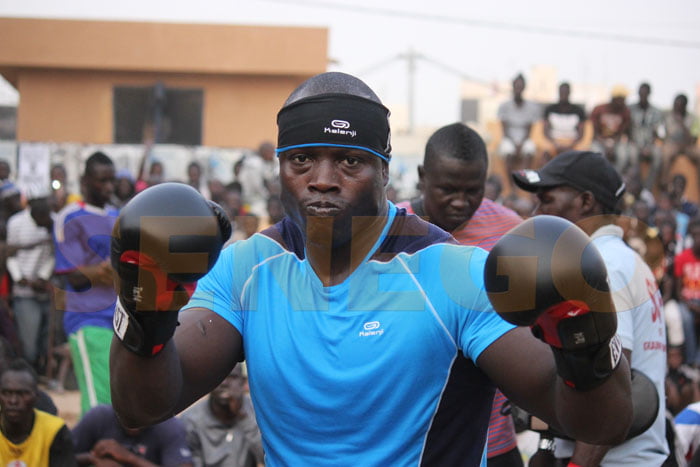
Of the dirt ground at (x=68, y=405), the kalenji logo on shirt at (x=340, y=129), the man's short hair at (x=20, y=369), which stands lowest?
the dirt ground at (x=68, y=405)

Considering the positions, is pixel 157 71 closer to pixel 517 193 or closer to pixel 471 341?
pixel 517 193

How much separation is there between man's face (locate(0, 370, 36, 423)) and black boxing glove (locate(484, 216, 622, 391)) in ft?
15.3

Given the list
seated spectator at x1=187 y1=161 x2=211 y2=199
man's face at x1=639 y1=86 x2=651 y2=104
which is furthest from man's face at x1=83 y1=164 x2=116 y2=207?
man's face at x1=639 y1=86 x2=651 y2=104

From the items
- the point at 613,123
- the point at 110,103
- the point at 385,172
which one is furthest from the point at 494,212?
the point at 110,103

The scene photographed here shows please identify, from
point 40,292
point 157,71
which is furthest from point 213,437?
point 157,71

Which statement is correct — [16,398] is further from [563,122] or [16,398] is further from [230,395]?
[563,122]

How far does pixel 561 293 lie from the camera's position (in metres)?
1.86

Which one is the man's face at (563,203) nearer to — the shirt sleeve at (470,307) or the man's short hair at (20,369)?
the shirt sleeve at (470,307)

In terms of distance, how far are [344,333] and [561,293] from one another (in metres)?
0.66

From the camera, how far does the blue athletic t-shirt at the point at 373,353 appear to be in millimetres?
2264

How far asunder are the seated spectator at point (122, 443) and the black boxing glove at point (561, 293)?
439 cm

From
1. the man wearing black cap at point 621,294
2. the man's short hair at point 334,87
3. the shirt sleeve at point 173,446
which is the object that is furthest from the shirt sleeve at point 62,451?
the man's short hair at point 334,87

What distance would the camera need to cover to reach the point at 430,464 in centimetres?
229

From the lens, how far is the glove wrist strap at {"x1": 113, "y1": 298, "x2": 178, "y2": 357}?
6.61 ft
